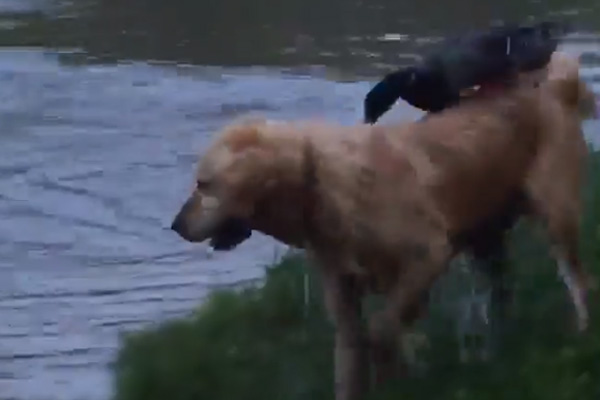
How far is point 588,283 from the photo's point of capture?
620 centimetres

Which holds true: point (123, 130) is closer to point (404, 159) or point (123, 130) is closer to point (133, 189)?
point (133, 189)

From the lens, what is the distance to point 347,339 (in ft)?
18.6

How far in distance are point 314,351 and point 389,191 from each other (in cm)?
130

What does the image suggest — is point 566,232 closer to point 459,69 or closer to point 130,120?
point 459,69

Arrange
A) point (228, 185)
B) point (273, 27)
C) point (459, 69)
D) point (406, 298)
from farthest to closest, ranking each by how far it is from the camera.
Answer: point (273, 27) → point (459, 69) → point (406, 298) → point (228, 185)

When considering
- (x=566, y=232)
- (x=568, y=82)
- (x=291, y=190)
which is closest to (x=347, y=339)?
(x=291, y=190)

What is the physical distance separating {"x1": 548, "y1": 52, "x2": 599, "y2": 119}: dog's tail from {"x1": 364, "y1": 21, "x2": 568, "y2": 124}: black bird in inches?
3.1

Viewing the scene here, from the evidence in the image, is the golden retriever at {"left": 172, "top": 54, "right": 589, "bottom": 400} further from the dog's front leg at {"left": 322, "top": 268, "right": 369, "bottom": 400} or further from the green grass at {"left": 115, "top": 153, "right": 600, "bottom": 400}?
the green grass at {"left": 115, "top": 153, "right": 600, "bottom": 400}

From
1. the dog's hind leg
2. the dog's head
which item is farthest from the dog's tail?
the dog's head

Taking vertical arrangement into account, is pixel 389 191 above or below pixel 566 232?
above

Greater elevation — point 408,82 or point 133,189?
point 408,82

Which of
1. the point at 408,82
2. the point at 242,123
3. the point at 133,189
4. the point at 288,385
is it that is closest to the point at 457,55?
the point at 408,82

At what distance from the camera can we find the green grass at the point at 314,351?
18.4 ft

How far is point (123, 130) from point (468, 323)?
17.2ft
